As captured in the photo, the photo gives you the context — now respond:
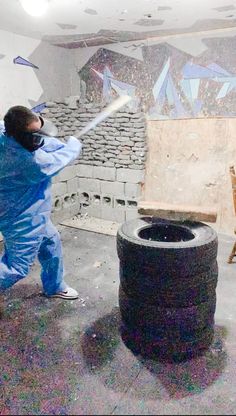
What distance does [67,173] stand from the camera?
5.45 m

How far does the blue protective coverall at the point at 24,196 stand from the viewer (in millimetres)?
2479

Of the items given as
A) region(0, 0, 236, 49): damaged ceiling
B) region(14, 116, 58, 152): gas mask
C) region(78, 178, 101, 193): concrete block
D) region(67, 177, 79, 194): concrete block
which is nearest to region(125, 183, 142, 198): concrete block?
region(78, 178, 101, 193): concrete block

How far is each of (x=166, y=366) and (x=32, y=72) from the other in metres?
4.42

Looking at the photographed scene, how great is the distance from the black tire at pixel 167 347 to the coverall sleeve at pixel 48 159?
4.47 ft

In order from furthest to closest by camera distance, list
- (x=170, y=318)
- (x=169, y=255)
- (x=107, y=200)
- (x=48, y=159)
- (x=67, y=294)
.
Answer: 1. (x=107, y=200)
2. (x=67, y=294)
3. (x=48, y=159)
4. (x=170, y=318)
5. (x=169, y=255)

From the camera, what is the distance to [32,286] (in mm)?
3449

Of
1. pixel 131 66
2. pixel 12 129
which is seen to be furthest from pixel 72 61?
pixel 12 129

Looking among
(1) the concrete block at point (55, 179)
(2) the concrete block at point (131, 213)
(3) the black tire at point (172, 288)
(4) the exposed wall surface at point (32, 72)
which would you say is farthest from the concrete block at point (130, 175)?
(3) the black tire at point (172, 288)

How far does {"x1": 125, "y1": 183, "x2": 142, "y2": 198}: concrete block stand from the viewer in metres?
5.21

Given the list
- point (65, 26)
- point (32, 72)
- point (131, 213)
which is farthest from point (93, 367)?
point (32, 72)

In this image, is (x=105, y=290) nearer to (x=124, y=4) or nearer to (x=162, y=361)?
(x=162, y=361)

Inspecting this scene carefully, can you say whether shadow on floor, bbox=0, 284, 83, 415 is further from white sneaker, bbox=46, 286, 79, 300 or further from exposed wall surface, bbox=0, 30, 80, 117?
exposed wall surface, bbox=0, 30, 80, 117

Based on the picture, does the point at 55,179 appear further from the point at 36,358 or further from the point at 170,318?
the point at 170,318

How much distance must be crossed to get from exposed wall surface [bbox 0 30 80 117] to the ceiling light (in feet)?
3.92
